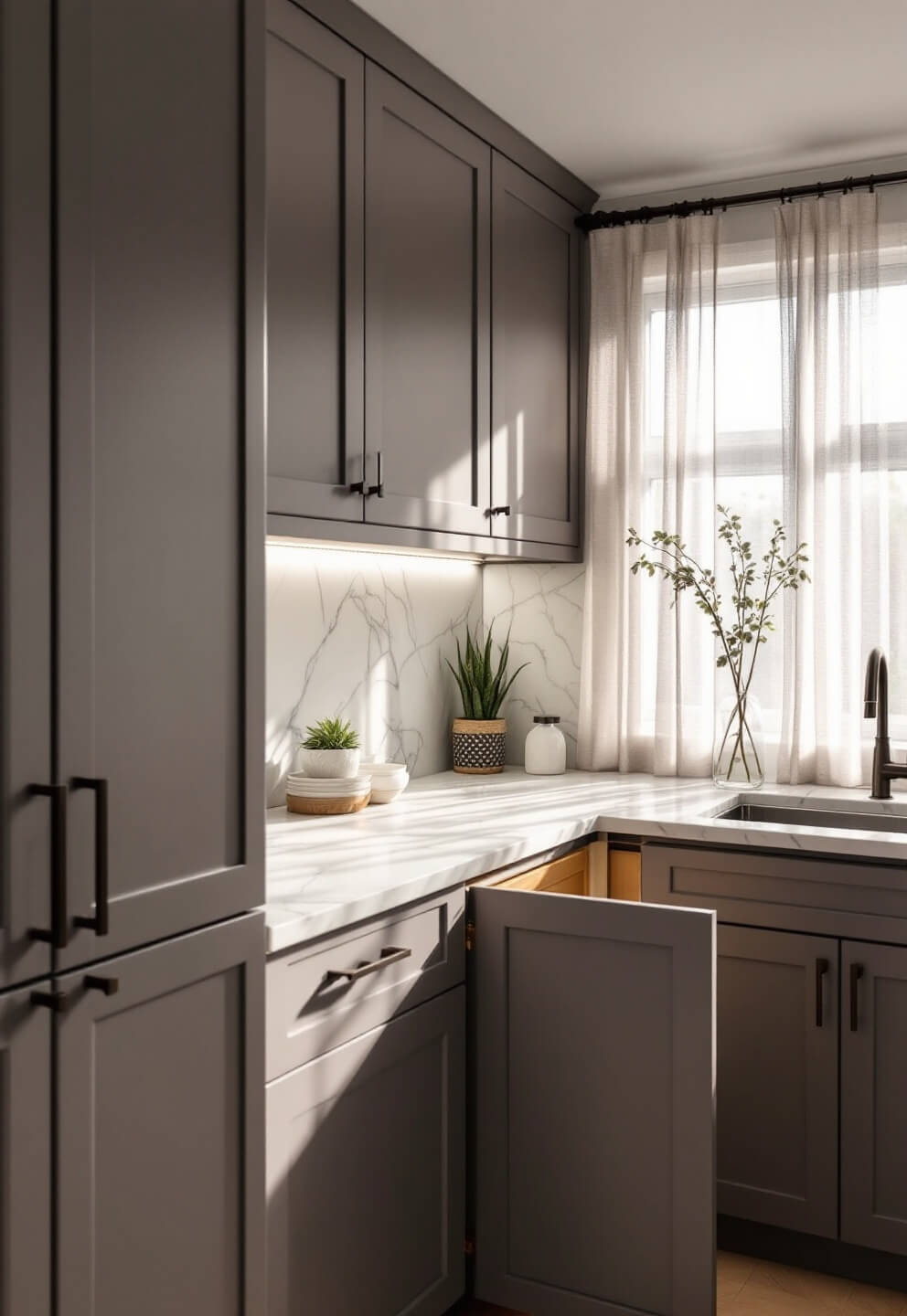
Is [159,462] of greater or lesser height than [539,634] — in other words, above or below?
above

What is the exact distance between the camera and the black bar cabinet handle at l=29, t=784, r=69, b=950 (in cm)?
125

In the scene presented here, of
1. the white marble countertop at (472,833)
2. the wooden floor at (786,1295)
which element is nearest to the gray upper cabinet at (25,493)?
the white marble countertop at (472,833)

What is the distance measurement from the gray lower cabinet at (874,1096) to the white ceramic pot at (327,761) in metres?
1.09

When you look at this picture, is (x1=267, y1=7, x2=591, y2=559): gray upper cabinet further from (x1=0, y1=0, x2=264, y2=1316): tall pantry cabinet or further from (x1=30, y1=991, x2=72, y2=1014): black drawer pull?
(x1=30, y1=991, x2=72, y2=1014): black drawer pull

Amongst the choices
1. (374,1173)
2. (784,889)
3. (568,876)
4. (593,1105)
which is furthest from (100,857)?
(784,889)

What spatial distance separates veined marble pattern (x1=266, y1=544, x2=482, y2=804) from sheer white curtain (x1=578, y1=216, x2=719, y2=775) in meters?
0.40

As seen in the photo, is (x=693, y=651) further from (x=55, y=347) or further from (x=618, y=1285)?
(x=55, y=347)

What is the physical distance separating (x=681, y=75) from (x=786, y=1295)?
8.37 feet

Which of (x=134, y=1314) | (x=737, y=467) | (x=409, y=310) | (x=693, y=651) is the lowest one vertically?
(x=134, y=1314)

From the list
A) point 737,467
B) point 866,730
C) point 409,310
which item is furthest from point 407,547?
point 866,730

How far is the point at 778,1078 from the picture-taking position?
8.07 ft

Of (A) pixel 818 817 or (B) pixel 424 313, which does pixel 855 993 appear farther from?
(B) pixel 424 313

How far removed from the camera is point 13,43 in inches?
47.7

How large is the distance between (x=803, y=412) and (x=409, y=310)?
114 cm
